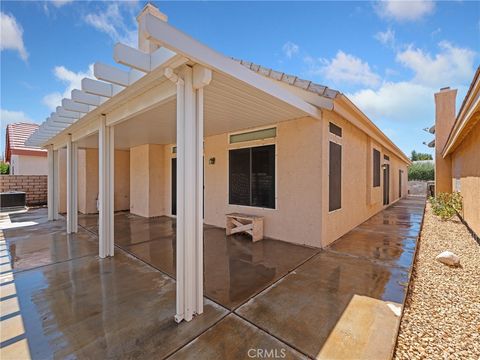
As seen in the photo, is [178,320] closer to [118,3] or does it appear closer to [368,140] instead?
[118,3]

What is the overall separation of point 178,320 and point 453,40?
931 cm

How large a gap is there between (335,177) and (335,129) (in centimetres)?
123

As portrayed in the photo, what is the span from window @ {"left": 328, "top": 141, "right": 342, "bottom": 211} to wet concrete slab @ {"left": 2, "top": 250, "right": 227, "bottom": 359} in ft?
12.7

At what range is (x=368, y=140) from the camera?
814cm

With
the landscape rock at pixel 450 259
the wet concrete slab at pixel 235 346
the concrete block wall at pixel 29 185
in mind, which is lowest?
the wet concrete slab at pixel 235 346

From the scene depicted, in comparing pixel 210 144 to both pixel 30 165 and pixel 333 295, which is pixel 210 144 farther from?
pixel 30 165

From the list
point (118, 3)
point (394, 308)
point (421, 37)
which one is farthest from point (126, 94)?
point (421, 37)

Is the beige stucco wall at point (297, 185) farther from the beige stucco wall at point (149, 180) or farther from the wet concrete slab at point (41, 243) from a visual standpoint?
the beige stucco wall at point (149, 180)

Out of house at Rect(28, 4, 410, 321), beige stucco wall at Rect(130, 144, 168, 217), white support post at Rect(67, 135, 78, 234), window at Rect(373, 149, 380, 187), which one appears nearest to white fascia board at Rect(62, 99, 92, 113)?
house at Rect(28, 4, 410, 321)

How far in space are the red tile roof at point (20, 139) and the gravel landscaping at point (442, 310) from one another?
16.1 meters

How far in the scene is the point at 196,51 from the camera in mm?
2332

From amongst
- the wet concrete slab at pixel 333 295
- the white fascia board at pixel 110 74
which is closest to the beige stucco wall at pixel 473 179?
the wet concrete slab at pixel 333 295

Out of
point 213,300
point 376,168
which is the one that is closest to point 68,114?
point 213,300

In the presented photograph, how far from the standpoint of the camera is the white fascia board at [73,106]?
4266 mm
